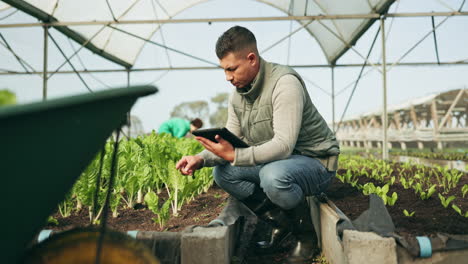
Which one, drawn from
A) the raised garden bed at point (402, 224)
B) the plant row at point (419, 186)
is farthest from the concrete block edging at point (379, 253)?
the plant row at point (419, 186)

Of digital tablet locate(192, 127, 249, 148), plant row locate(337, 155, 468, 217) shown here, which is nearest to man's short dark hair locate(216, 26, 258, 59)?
digital tablet locate(192, 127, 249, 148)

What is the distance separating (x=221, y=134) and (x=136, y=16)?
714 cm

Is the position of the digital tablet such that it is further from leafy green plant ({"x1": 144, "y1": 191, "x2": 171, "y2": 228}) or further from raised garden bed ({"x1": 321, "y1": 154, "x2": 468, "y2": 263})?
raised garden bed ({"x1": 321, "y1": 154, "x2": 468, "y2": 263})

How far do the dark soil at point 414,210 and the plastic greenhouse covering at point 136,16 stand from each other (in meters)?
3.71

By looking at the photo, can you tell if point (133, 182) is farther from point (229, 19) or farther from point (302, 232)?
point (229, 19)

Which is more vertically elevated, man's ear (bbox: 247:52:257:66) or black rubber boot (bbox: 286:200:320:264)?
man's ear (bbox: 247:52:257:66)

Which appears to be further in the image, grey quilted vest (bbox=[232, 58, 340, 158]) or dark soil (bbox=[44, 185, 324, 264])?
dark soil (bbox=[44, 185, 324, 264])

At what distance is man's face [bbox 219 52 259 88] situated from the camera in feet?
6.42

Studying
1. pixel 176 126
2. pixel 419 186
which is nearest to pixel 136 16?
pixel 176 126

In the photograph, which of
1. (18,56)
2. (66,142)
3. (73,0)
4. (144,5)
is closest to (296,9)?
(144,5)

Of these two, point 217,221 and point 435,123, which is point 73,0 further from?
point 435,123

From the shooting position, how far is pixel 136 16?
8.12 meters

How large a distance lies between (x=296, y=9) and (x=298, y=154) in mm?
7307

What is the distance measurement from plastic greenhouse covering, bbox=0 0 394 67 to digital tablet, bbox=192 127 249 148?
470 cm
